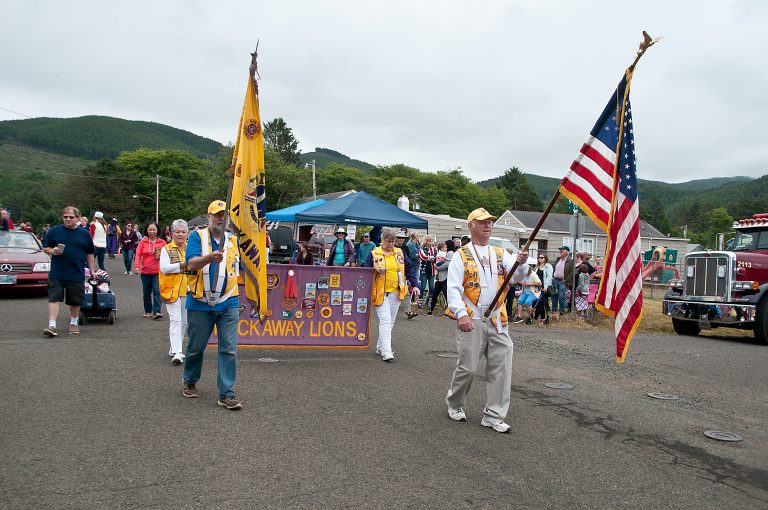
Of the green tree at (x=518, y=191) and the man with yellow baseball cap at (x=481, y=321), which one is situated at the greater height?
the green tree at (x=518, y=191)

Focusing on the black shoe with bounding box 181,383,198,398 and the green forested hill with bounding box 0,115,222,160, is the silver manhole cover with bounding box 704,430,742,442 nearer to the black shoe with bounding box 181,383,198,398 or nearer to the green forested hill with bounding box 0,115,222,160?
the black shoe with bounding box 181,383,198,398

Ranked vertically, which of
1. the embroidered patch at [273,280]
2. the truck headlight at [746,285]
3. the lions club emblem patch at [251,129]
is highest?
the lions club emblem patch at [251,129]

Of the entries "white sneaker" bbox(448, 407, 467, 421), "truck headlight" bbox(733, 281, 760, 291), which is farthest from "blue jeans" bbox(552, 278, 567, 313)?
"white sneaker" bbox(448, 407, 467, 421)

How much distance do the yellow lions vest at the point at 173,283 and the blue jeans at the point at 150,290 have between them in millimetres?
3240

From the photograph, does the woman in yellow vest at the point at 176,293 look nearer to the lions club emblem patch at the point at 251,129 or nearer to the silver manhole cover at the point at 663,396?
the lions club emblem patch at the point at 251,129

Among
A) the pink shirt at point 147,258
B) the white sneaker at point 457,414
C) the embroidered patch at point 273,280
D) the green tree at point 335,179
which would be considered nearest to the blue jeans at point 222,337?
the white sneaker at point 457,414

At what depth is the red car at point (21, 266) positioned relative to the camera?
13781 millimetres

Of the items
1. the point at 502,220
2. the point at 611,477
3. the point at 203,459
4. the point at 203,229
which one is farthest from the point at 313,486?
the point at 502,220

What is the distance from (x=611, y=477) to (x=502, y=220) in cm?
6442

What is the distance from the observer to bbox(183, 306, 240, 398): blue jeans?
585cm

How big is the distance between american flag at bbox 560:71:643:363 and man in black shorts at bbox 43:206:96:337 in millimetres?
7739

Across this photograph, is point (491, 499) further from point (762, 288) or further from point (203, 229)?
point (762, 288)

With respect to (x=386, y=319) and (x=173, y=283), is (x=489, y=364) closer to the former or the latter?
(x=386, y=319)

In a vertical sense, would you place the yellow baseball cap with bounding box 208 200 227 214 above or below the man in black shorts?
above
